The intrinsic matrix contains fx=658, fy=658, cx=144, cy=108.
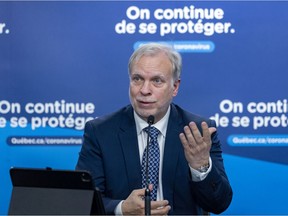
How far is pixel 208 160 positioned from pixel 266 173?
1.73 metres

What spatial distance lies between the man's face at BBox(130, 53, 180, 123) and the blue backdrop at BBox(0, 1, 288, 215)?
53.5 inches

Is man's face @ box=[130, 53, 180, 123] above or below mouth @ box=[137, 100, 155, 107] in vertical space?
above

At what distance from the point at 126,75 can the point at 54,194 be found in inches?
88.4

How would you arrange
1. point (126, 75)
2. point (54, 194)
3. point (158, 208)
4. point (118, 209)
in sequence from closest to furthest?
point (54, 194) → point (158, 208) → point (118, 209) → point (126, 75)

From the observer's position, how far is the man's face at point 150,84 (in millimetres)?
2895

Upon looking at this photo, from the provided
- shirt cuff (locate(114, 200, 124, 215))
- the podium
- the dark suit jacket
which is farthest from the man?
the podium

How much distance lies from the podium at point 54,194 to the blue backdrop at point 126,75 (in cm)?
216

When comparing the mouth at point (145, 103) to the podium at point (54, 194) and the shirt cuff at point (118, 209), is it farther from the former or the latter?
the podium at point (54, 194)

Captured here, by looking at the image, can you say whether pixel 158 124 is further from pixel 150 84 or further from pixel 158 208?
pixel 158 208

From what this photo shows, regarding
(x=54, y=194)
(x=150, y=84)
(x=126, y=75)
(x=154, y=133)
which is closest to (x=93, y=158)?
(x=154, y=133)

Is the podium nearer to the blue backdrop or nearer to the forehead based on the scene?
the forehead

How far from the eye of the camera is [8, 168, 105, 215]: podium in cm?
212

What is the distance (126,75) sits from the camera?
14.2 ft

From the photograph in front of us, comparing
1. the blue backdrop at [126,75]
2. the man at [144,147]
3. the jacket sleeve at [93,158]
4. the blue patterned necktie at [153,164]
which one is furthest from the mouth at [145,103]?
the blue backdrop at [126,75]
